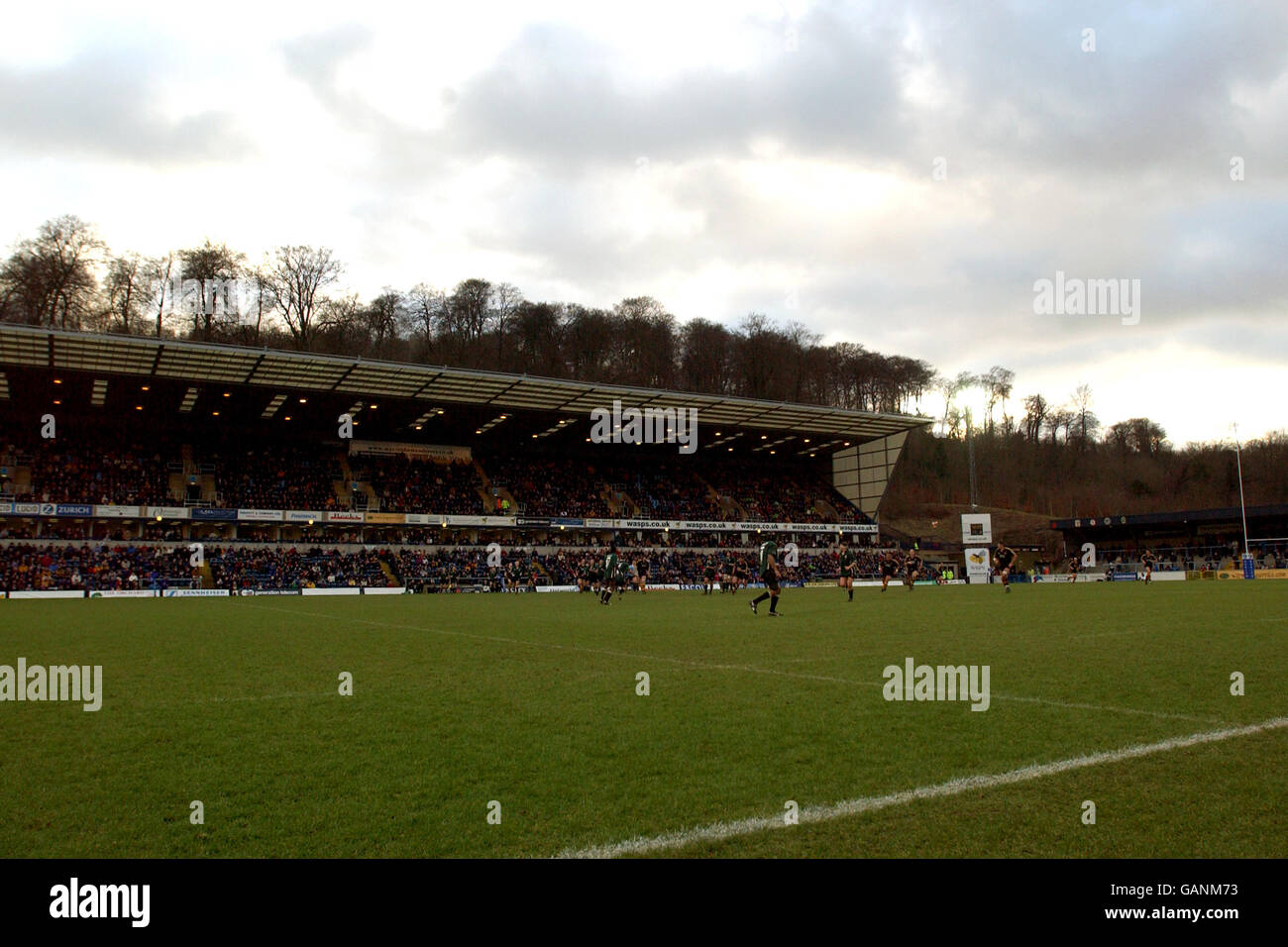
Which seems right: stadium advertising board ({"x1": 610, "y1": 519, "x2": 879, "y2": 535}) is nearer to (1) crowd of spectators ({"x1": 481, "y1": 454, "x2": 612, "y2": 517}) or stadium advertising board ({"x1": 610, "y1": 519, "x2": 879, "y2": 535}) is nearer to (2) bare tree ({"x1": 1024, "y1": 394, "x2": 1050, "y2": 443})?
(1) crowd of spectators ({"x1": 481, "y1": 454, "x2": 612, "y2": 517})

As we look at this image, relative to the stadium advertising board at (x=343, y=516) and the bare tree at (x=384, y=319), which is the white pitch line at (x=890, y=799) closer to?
the stadium advertising board at (x=343, y=516)

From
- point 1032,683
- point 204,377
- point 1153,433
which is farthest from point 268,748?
point 1153,433

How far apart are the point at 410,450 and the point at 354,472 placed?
17.0 ft

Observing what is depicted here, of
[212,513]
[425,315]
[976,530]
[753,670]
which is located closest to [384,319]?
[425,315]

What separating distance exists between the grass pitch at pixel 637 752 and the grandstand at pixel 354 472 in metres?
35.6

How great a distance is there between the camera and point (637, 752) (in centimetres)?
654

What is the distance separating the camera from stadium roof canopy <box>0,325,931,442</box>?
39844 millimetres

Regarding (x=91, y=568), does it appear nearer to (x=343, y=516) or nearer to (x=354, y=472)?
(x=343, y=516)

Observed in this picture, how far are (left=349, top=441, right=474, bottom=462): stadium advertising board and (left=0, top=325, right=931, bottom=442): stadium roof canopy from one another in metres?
10.9

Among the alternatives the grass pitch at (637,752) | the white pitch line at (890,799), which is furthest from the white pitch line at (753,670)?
the white pitch line at (890,799)

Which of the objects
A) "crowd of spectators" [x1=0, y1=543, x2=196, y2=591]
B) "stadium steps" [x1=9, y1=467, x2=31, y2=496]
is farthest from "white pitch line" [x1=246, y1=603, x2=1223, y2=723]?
"stadium steps" [x1=9, y1=467, x2=31, y2=496]

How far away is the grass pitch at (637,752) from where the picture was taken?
4578 millimetres
